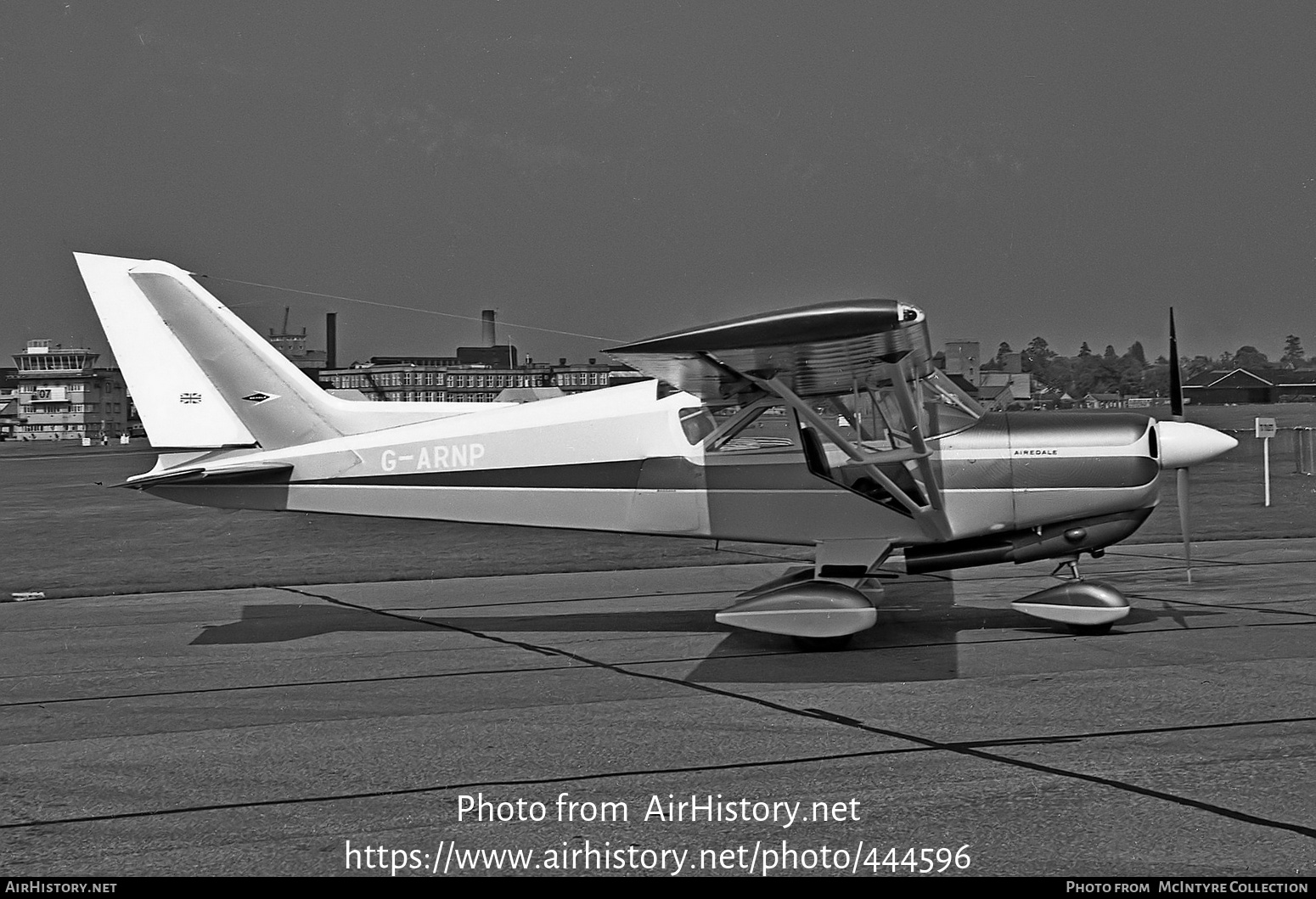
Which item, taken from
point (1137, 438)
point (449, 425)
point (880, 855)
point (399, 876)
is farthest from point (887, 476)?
point (399, 876)

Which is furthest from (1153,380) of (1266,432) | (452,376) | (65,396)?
(65,396)

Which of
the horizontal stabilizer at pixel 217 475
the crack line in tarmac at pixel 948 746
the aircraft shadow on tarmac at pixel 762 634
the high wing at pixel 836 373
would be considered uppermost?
the high wing at pixel 836 373

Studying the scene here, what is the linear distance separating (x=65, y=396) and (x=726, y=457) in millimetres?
193174

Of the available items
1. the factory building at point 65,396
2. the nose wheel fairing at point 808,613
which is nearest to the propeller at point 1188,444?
the nose wheel fairing at point 808,613

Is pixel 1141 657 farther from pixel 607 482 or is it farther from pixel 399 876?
pixel 399 876

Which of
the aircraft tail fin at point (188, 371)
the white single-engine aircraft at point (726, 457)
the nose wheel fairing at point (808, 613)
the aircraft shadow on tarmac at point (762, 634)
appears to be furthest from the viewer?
the aircraft tail fin at point (188, 371)

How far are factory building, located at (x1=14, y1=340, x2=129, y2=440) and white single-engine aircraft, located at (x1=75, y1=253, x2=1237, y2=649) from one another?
7010 inches

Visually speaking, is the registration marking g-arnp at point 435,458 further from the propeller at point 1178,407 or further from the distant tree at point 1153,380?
the distant tree at point 1153,380

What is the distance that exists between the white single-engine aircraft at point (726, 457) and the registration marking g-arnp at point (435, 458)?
0.01 m

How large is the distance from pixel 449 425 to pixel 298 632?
2393 mm

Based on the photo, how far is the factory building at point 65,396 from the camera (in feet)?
592

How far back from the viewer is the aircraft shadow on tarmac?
842cm

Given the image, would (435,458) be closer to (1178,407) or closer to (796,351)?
(796,351)

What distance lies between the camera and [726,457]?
33.4 ft
